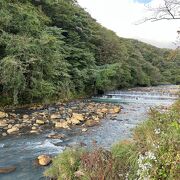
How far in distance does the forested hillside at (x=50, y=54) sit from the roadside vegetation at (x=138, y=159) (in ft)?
5.54

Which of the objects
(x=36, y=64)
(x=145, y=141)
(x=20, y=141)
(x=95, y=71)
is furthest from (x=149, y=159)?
(x=95, y=71)

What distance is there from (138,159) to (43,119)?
27.5ft

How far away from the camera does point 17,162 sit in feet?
22.7

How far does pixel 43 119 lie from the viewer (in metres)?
12.0

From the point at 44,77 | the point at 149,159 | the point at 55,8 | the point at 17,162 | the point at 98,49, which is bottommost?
the point at 17,162

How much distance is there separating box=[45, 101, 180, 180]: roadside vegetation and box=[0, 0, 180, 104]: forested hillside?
5.54 ft

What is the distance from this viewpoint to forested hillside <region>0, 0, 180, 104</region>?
46.3ft

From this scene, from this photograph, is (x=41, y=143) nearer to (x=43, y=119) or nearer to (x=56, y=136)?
(x=56, y=136)

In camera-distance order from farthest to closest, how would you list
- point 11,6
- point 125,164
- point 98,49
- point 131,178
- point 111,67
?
point 98,49 < point 111,67 < point 11,6 < point 125,164 < point 131,178

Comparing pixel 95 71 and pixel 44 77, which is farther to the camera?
pixel 95 71

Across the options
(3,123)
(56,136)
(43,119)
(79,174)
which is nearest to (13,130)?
(3,123)

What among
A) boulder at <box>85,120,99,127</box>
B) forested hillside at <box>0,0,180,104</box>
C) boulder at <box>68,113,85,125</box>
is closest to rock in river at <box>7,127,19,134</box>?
boulder at <box>68,113,85,125</box>

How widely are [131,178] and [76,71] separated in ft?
56.1

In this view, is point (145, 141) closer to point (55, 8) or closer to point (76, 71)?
point (76, 71)
